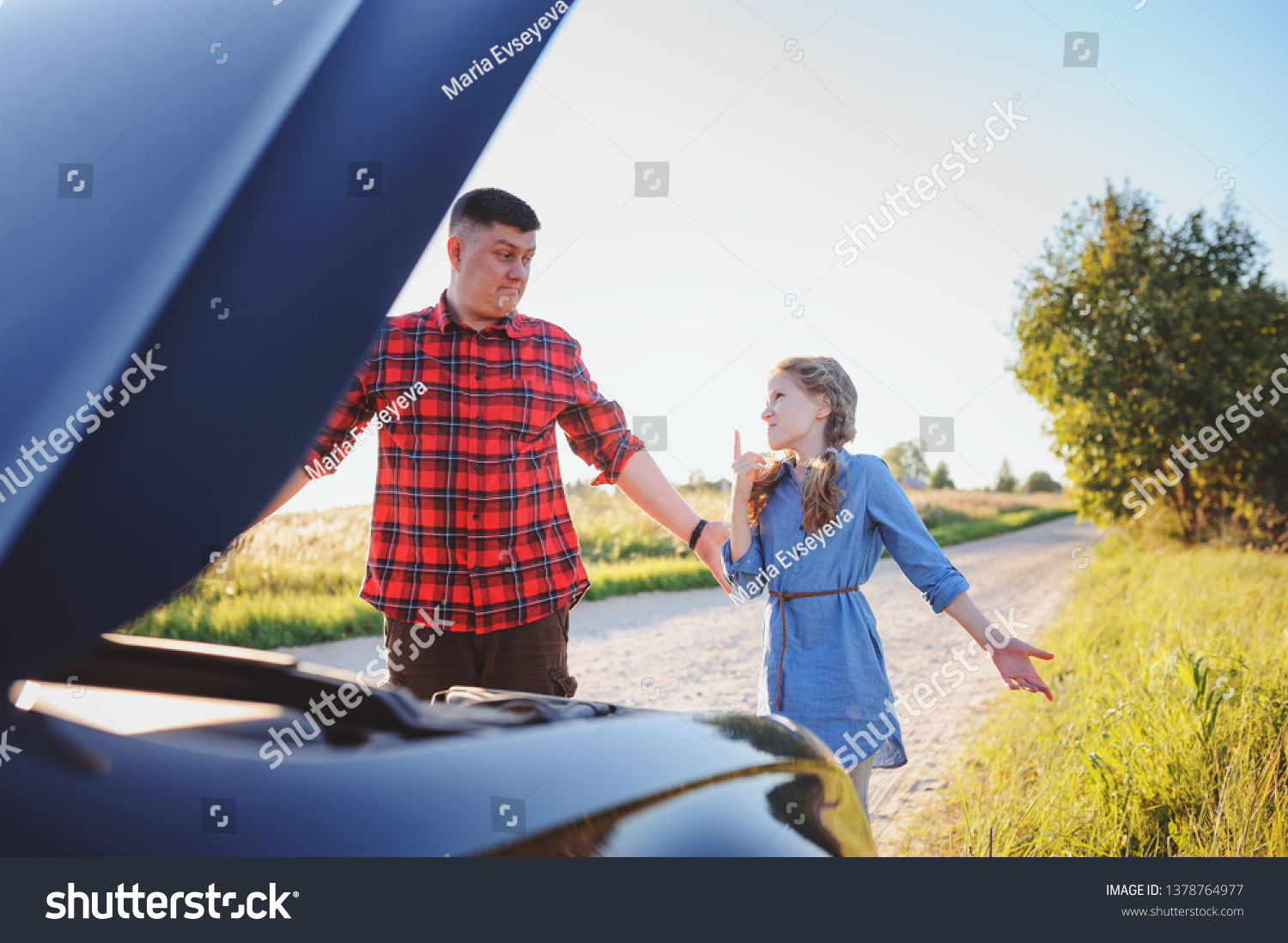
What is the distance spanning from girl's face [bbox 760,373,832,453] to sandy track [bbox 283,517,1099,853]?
3.65 feet

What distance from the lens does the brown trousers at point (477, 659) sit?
223 centimetres

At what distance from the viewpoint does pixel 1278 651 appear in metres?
3.57

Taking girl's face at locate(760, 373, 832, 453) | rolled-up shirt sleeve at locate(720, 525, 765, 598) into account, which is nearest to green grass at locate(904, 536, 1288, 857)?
rolled-up shirt sleeve at locate(720, 525, 765, 598)

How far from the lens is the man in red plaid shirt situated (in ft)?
7.33

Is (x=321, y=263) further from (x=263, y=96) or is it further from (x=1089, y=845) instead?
(x=1089, y=845)

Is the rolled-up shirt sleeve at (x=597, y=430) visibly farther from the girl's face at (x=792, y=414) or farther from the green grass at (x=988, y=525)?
the green grass at (x=988, y=525)

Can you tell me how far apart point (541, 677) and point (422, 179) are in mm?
1751

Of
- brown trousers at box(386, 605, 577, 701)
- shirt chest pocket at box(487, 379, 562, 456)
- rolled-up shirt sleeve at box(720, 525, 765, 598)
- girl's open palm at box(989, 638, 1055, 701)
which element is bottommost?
girl's open palm at box(989, 638, 1055, 701)

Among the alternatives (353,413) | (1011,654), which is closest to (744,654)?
(1011,654)

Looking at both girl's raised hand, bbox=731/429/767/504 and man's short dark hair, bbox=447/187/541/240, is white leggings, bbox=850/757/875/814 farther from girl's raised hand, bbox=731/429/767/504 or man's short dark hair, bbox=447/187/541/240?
man's short dark hair, bbox=447/187/541/240

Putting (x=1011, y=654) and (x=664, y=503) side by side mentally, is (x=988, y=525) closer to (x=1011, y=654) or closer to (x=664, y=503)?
(x=664, y=503)

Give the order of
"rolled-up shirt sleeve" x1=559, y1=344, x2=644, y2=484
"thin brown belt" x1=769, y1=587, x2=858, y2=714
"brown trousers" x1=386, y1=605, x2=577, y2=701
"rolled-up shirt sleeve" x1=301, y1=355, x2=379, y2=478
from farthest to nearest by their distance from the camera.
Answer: "rolled-up shirt sleeve" x1=559, y1=344, x2=644, y2=484 < "brown trousers" x1=386, y1=605, x2=577, y2=701 < "thin brown belt" x1=769, y1=587, x2=858, y2=714 < "rolled-up shirt sleeve" x1=301, y1=355, x2=379, y2=478

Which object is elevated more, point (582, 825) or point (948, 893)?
point (582, 825)

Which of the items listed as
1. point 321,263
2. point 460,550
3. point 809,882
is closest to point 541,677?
point 460,550
